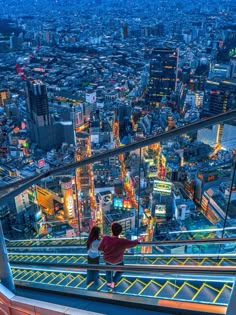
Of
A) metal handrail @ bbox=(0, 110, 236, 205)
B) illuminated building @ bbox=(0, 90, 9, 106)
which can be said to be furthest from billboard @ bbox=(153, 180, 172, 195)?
illuminated building @ bbox=(0, 90, 9, 106)

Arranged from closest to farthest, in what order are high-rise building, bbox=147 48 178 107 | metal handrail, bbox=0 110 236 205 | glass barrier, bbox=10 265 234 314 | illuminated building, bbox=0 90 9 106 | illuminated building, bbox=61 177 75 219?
1. metal handrail, bbox=0 110 236 205
2. glass barrier, bbox=10 265 234 314
3. illuminated building, bbox=61 177 75 219
4. illuminated building, bbox=0 90 9 106
5. high-rise building, bbox=147 48 178 107

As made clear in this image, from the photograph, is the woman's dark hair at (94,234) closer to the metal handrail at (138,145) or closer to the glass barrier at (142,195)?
the metal handrail at (138,145)

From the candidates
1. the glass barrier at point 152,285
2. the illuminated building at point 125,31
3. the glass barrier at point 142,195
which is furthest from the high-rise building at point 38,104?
the illuminated building at point 125,31

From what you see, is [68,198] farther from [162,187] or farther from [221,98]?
[221,98]

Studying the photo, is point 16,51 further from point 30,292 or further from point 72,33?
point 30,292

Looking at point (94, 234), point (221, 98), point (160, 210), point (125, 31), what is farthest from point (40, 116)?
point (125, 31)

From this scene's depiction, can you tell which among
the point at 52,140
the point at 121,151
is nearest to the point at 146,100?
the point at 52,140

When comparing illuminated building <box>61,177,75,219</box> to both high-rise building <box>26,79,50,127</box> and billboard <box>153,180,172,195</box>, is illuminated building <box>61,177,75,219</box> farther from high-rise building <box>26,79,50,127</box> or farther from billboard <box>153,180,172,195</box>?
high-rise building <box>26,79,50,127</box>
